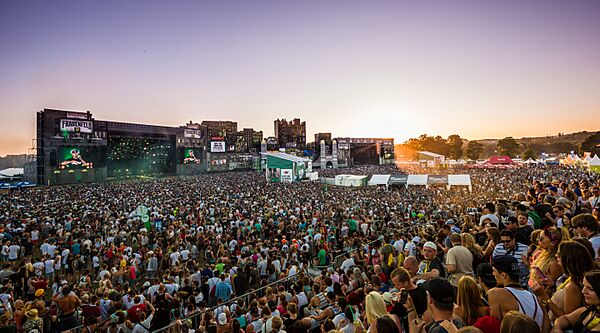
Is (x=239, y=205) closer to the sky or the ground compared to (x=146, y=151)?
closer to the ground

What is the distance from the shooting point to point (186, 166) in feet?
219

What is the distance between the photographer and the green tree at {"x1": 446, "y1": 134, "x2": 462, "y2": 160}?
111m

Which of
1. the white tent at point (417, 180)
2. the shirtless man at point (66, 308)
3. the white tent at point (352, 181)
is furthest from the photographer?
the white tent at point (352, 181)

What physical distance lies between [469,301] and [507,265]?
1.51ft

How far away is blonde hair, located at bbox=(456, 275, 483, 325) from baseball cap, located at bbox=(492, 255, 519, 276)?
0.30 meters

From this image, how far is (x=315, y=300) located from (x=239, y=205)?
16.0m

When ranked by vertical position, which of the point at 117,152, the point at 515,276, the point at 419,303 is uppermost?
the point at 117,152

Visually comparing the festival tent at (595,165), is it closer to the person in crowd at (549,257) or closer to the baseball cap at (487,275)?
the person in crowd at (549,257)

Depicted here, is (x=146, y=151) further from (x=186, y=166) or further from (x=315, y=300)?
(x=315, y=300)

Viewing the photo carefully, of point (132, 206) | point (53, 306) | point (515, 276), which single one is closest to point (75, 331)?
point (53, 306)

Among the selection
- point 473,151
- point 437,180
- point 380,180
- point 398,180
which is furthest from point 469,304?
point 473,151

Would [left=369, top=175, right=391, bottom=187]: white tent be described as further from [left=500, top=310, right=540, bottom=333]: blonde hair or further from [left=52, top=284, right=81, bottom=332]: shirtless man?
[left=500, top=310, right=540, bottom=333]: blonde hair

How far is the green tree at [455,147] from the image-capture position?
364 feet

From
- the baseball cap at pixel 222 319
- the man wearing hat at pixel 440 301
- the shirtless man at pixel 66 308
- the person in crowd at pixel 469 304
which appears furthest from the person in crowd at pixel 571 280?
the shirtless man at pixel 66 308
